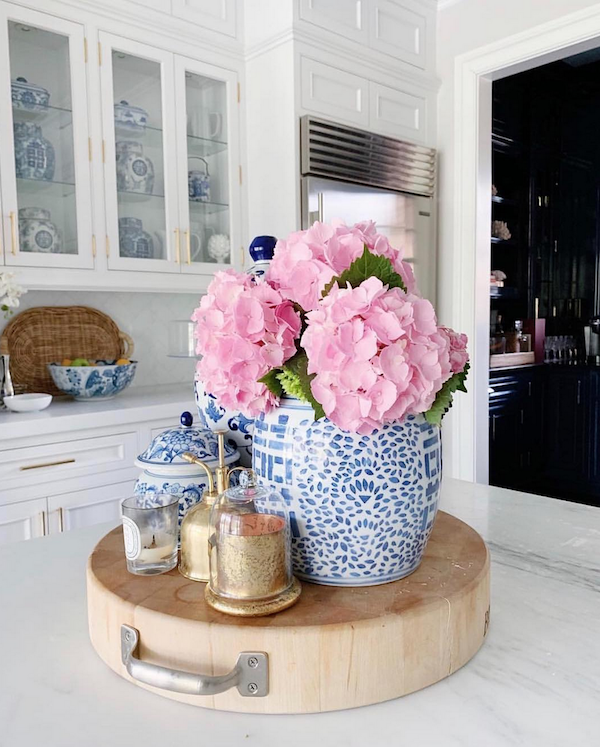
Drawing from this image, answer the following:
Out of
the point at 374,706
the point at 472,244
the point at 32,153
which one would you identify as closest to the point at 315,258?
the point at 374,706

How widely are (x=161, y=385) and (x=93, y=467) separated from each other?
811 mm

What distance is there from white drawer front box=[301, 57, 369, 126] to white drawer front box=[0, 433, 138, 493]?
1514mm

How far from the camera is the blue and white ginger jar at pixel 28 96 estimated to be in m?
2.16

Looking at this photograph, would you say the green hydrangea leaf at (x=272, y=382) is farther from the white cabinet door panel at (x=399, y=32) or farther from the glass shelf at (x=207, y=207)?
→ the white cabinet door panel at (x=399, y=32)

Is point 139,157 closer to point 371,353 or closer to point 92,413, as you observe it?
point 92,413

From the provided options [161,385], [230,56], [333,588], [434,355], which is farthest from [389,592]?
[230,56]

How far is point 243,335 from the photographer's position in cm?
63

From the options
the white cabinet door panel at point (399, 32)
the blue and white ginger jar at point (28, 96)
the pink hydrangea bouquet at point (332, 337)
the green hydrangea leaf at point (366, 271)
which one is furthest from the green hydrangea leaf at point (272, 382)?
the white cabinet door panel at point (399, 32)

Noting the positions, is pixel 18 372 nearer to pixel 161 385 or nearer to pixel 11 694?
pixel 161 385

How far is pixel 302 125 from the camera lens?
257cm

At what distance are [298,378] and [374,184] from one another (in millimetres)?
2343

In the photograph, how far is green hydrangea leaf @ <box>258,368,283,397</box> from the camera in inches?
26.1

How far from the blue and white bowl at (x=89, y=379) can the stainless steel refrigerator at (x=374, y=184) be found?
944mm

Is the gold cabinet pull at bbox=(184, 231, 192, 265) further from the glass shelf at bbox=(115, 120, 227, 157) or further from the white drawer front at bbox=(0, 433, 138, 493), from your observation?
the white drawer front at bbox=(0, 433, 138, 493)
